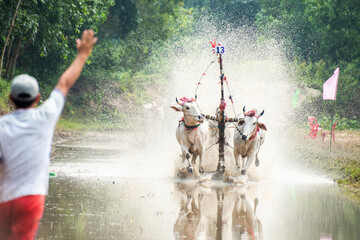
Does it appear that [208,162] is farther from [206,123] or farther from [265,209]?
[265,209]

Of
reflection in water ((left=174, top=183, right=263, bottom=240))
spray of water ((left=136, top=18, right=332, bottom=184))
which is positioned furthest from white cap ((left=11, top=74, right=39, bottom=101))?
spray of water ((left=136, top=18, right=332, bottom=184))

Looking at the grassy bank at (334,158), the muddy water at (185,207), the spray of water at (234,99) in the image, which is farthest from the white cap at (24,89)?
the spray of water at (234,99)

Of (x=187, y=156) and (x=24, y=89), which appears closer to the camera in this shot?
(x=24, y=89)

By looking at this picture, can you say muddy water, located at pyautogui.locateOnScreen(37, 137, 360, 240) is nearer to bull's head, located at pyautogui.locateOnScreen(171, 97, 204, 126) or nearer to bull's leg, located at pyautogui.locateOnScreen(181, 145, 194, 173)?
bull's leg, located at pyautogui.locateOnScreen(181, 145, 194, 173)

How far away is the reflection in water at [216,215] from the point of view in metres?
7.77

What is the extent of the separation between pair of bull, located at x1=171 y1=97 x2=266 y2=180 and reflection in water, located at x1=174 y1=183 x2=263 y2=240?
127 cm

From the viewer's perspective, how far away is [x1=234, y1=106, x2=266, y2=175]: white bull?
43.4 ft

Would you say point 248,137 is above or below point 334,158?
above

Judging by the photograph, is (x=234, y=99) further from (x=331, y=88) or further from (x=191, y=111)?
(x=191, y=111)

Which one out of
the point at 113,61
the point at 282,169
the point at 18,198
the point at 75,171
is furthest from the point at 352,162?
the point at 113,61

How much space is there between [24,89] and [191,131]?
926cm

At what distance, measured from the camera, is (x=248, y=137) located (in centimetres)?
1305

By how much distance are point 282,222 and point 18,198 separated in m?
5.12

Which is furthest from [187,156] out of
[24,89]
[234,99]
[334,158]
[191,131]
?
[24,89]
